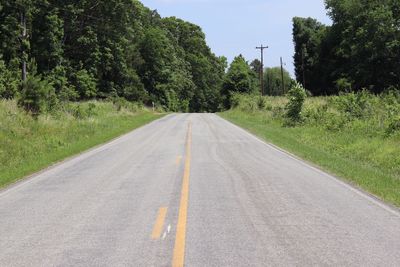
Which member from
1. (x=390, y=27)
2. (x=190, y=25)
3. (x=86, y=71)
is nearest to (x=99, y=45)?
(x=86, y=71)

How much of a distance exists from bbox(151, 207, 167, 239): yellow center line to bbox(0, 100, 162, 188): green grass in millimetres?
5485

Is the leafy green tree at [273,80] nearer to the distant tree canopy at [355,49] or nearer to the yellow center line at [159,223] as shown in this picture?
the distant tree canopy at [355,49]

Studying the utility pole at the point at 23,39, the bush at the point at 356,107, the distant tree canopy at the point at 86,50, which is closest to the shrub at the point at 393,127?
the bush at the point at 356,107

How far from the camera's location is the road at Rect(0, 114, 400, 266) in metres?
5.61

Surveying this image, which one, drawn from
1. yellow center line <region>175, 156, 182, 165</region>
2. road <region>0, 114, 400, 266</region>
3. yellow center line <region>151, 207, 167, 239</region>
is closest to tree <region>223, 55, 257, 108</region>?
yellow center line <region>175, 156, 182, 165</region>

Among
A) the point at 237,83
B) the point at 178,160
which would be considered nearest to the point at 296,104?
the point at 178,160

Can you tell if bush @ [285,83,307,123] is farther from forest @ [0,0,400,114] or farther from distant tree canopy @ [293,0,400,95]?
distant tree canopy @ [293,0,400,95]

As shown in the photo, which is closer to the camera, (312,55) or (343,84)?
(343,84)

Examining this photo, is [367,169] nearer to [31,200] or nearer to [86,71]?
[31,200]

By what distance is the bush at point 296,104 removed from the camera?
105ft

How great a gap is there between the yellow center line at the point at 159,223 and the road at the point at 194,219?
0.6 inches

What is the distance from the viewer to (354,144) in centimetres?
1841

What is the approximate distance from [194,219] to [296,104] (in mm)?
25834

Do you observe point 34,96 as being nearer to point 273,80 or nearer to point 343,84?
point 343,84
